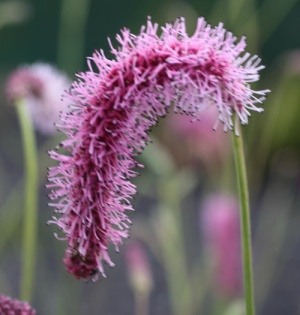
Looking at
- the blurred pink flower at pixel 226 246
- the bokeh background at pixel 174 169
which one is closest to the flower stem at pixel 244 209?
the blurred pink flower at pixel 226 246

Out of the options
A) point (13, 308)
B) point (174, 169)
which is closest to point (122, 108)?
point (13, 308)

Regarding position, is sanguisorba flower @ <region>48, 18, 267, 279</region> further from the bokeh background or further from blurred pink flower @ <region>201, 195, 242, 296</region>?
the bokeh background

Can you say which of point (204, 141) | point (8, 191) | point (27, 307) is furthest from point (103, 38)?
point (27, 307)

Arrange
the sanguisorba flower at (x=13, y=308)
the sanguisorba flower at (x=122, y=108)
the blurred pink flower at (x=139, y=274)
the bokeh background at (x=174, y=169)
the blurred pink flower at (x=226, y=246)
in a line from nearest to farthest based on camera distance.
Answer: the sanguisorba flower at (x=122, y=108), the sanguisorba flower at (x=13, y=308), the blurred pink flower at (x=139, y=274), the blurred pink flower at (x=226, y=246), the bokeh background at (x=174, y=169)

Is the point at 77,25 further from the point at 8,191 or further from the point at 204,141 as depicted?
the point at 204,141

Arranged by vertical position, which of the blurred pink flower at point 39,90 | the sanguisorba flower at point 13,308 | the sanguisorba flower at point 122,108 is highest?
the blurred pink flower at point 39,90

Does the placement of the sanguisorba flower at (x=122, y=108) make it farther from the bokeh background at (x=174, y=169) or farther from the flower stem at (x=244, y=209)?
the bokeh background at (x=174, y=169)
